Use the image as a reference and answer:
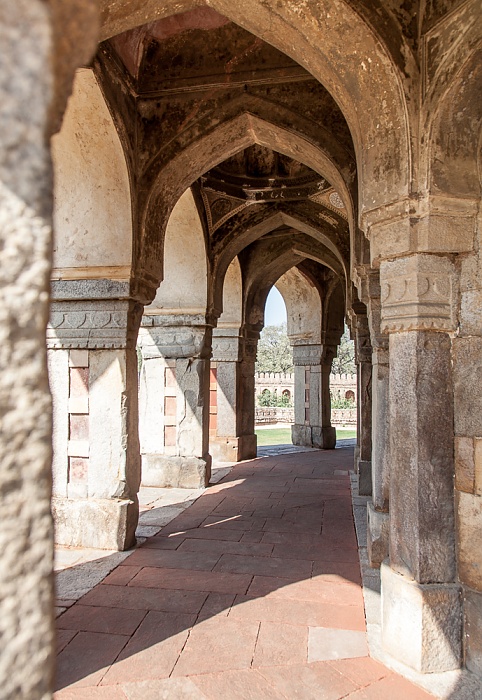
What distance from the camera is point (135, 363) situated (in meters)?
4.70

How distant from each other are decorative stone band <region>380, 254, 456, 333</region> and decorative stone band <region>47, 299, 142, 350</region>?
2.65 metres

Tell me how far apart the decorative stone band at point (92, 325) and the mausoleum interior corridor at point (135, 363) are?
0.07 feet

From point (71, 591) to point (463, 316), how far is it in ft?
10.3

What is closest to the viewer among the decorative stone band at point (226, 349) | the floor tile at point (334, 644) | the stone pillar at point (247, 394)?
the floor tile at point (334, 644)

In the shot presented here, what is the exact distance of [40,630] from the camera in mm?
713

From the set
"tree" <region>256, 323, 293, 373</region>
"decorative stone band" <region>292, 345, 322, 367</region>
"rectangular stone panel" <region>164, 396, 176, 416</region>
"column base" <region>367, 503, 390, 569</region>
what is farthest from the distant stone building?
"column base" <region>367, 503, 390, 569</region>

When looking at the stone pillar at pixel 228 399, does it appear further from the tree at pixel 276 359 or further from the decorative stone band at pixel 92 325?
the tree at pixel 276 359

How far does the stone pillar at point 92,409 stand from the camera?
4.45m

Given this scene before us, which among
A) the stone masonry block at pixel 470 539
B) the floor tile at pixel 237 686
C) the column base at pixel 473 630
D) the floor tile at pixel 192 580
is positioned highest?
the stone masonry block at pixel 470 539

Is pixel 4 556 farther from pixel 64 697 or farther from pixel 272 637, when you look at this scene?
pixel 272 637

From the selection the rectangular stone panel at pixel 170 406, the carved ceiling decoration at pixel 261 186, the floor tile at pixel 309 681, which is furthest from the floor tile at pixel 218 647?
the carved ceiling decoration at pixel 261 186

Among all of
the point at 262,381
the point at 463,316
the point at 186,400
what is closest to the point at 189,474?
the point at 186,400

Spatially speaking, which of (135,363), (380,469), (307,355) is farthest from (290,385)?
(380,469)

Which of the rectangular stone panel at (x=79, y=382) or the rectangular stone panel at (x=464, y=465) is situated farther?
the rectangular stone panel at (x=79, y=382)
